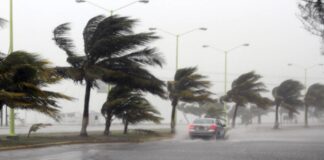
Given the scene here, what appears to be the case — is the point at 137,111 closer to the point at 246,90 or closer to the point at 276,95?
the point at 246,90

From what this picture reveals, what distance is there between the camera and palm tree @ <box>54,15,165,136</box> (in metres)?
26.5

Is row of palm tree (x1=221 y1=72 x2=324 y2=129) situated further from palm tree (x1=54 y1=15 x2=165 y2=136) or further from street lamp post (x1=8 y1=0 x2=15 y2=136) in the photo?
street lamp post (x1=8 y1=0 x2=15 y2=136)

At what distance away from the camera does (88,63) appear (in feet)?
88.8

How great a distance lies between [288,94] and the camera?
198ft

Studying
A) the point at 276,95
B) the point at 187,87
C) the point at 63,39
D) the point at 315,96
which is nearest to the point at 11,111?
the point at 63,39

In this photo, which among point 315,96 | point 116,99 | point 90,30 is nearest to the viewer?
point 90,30

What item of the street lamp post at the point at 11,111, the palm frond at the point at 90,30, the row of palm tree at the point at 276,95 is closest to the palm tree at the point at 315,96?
the row of palm tree at the point at 276,95

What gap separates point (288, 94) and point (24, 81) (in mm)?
45163

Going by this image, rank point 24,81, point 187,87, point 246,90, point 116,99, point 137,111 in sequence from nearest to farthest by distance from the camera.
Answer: point 24,81 < point 116,99 < point 137,111 < point 187,87 < point 246,90

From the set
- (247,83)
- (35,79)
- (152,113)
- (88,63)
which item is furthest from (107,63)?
(247,83)

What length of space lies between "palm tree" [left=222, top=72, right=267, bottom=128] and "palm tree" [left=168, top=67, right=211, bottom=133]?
1233 cm

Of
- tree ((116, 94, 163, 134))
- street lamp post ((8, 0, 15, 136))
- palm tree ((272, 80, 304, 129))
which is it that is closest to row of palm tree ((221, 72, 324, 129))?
palm tree ((272, 80, 304, 129))

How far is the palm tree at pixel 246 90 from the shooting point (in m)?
52.8

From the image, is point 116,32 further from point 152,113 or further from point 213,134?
point 213,134
